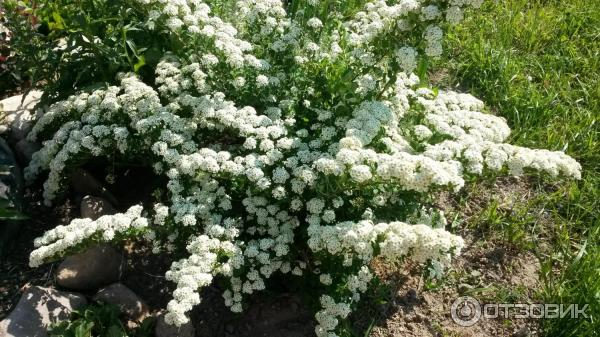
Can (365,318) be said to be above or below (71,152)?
below

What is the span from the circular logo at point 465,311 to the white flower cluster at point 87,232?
241cm

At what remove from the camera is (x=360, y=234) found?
317 cm

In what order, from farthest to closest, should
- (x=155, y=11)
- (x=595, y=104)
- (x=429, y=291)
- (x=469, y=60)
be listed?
→ (x=469, y=60) < (x=595, y=104) < (x=429, y=291) < (x=155, y=11)

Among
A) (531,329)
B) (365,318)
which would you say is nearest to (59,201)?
(365,318)

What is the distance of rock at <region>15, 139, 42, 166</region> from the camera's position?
5055 mm

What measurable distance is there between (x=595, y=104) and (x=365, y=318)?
3424 millimetres

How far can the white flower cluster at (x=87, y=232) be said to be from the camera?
3.48m

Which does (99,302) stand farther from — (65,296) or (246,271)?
(246,271)

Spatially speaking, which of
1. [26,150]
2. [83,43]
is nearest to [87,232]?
[83,43]

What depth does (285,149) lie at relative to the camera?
3752 mm

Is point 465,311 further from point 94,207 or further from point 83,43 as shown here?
point 83,43

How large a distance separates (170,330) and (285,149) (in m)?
1.50

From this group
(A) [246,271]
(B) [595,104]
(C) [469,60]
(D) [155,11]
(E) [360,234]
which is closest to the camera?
(E) [360,234]

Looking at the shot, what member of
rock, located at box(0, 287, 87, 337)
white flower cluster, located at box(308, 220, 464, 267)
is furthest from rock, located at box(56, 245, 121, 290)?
white flower cluster, located at box(308, 220, 464, 267)
